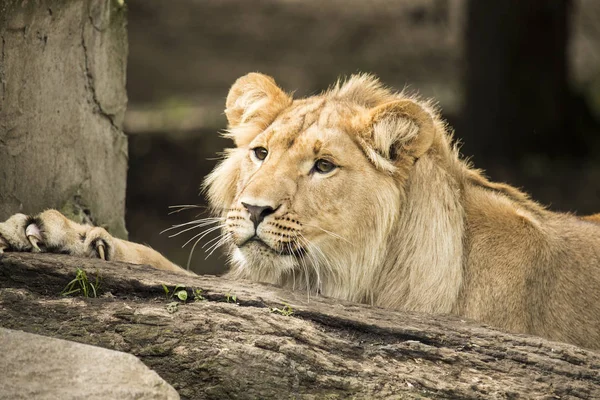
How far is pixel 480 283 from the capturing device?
219 inches

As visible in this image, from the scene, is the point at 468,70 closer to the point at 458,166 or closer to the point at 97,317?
the point at 458,166

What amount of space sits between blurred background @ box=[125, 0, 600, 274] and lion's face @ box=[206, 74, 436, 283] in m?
3.72

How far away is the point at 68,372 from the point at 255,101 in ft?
8.81

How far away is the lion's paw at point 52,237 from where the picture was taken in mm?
5242

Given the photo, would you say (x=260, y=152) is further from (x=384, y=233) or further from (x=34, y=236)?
(x=34, y=236)

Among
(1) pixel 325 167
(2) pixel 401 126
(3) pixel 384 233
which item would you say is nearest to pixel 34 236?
(1) pixel 325 167

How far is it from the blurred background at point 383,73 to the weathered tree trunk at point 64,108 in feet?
8.93

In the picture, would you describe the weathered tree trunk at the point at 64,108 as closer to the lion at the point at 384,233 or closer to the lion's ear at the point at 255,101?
the lion at the point at 384,233

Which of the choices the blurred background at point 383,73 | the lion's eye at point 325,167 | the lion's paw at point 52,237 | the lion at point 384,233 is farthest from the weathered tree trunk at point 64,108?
the blurred background at point 383,73

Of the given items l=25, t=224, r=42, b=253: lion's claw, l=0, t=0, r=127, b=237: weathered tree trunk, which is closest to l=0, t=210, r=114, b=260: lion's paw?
l=25, t=224, r=42, b=253: lion's claw

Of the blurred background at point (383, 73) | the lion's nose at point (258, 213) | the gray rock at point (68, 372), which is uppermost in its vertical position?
the blurred background at point (383, 73)

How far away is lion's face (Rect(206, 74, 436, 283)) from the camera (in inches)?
211

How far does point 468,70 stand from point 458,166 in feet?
29.0

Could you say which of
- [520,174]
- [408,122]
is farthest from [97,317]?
[520,174]
